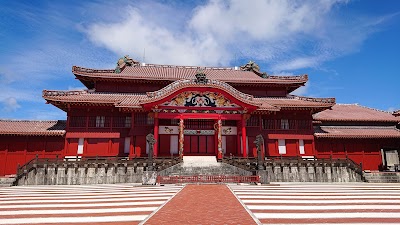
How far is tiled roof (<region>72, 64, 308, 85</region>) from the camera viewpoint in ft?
91.8

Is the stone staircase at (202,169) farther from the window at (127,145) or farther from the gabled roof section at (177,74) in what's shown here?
the gabled roof section at (177,74)

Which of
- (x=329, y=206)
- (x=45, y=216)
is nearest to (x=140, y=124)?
(x=45, y=216)

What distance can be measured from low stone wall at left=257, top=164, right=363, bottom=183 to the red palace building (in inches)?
158

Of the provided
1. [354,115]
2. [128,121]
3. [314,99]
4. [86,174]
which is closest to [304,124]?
[314,99]

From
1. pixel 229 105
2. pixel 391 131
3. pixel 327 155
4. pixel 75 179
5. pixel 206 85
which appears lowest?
pixel 75 179

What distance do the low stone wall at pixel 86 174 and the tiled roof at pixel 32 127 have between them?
5175mm

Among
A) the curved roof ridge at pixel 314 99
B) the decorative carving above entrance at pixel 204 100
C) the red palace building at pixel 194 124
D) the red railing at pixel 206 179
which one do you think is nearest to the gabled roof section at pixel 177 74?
the red palace building at pixel 194 124

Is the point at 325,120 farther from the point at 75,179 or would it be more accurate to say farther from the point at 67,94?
A: the point at 67,94

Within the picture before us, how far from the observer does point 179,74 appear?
31.8 meters

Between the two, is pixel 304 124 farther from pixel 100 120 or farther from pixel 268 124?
pixel 100 120

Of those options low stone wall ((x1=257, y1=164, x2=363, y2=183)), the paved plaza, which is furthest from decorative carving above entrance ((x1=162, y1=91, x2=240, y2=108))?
the paved plaza

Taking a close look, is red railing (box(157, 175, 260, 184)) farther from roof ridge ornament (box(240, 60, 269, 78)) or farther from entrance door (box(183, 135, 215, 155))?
roof ridge ornament (box(240, 60, 269, 78))

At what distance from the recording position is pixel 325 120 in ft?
92.7

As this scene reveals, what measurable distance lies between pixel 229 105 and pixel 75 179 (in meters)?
15.1
